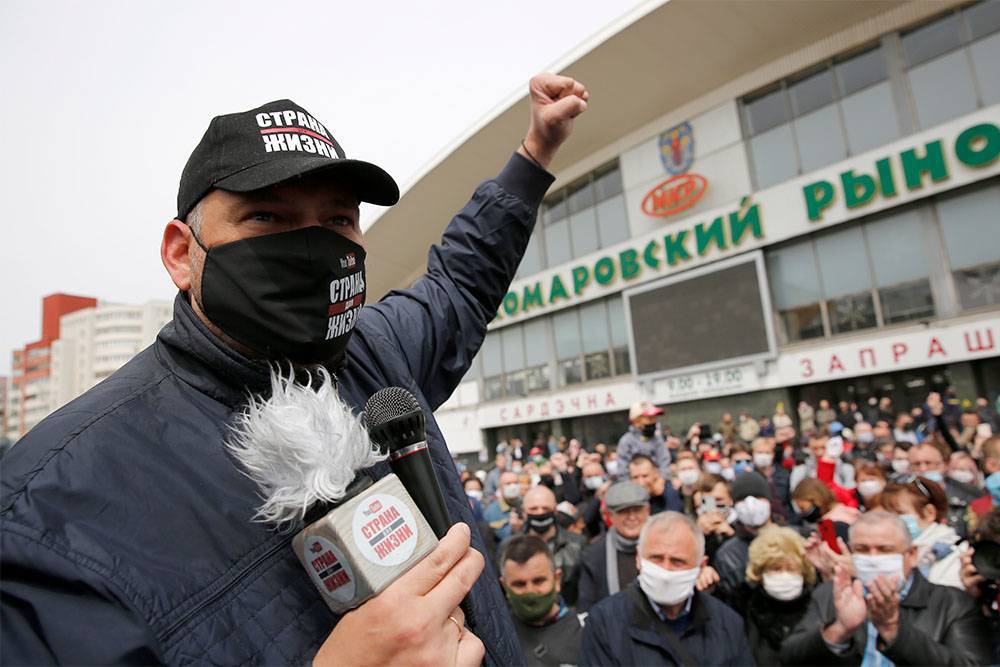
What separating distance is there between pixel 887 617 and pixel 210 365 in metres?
3.09

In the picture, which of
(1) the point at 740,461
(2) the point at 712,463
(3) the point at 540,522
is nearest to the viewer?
(3) the point at 540,522

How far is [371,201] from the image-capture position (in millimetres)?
1361

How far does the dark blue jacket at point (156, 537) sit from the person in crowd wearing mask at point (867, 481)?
611cm

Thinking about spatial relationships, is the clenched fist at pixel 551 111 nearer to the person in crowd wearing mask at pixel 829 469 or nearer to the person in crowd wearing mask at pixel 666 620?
the person in crowd wearing mask at pixel 666 620

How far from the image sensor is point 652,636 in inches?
124

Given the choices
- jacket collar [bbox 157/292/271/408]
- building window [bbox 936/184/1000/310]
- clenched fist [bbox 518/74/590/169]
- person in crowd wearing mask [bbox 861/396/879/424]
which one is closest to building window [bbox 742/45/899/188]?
building window [bbox 936/184/1000/310]

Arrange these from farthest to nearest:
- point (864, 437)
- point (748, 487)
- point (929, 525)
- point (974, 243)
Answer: point (974, 243), point (864, 437), point (748, 487), point (929, 525)

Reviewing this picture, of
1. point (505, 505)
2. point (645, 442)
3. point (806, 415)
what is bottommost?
point (505, 505)

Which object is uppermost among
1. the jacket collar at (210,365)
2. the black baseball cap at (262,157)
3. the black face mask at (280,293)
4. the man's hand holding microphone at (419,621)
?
the black baseball cap at (262,157)

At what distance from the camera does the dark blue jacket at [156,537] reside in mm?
792

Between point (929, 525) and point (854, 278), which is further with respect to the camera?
point (854, 278)

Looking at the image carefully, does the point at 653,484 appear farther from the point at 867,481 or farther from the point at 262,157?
the point at 262,157

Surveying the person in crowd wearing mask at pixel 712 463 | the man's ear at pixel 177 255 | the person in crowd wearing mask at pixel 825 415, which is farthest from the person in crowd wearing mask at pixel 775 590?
the person in crowd wearing mask at pixel 825 415

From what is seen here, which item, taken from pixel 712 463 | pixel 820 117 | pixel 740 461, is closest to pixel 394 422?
pixel 740 461
